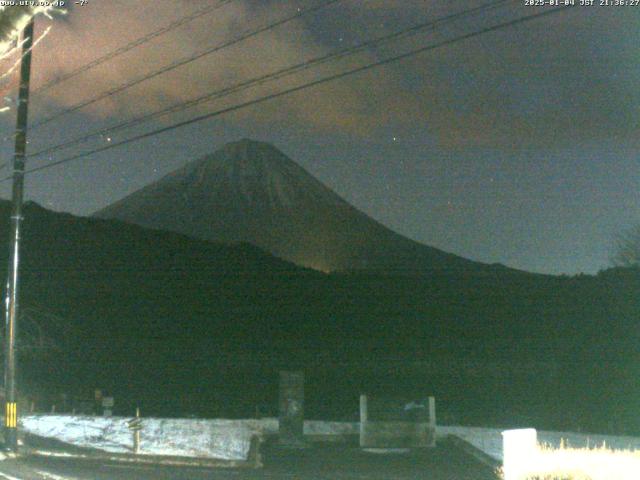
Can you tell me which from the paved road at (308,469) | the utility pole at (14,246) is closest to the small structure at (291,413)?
the paved road at (308,469)

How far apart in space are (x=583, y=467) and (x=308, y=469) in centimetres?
566

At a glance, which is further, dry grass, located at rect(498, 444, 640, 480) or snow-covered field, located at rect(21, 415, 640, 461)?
snow-covered field, located at rect(21, 415, 640, 461)

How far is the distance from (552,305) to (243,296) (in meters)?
38.1

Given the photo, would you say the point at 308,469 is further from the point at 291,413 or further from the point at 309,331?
the point at 309,331

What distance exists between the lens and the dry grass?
12.6m

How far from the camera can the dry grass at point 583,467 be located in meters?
12.6

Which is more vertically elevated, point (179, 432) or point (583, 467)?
point (583, 467)

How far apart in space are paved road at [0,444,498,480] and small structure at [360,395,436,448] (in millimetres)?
1707

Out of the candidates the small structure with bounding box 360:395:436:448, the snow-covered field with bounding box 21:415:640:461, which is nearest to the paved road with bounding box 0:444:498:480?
the small structure with bounding box 360:395:436:448

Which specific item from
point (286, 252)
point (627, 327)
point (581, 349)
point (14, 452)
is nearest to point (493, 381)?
point (581, 349)

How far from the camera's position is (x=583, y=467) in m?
13.4

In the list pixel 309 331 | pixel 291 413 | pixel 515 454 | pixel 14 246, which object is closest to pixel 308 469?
pixel 515 454

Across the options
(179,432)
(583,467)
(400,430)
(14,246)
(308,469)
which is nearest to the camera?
(583,467)

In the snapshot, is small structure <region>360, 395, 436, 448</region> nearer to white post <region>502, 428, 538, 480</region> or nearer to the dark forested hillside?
white post <region>502, 428, 538, 480</region>
